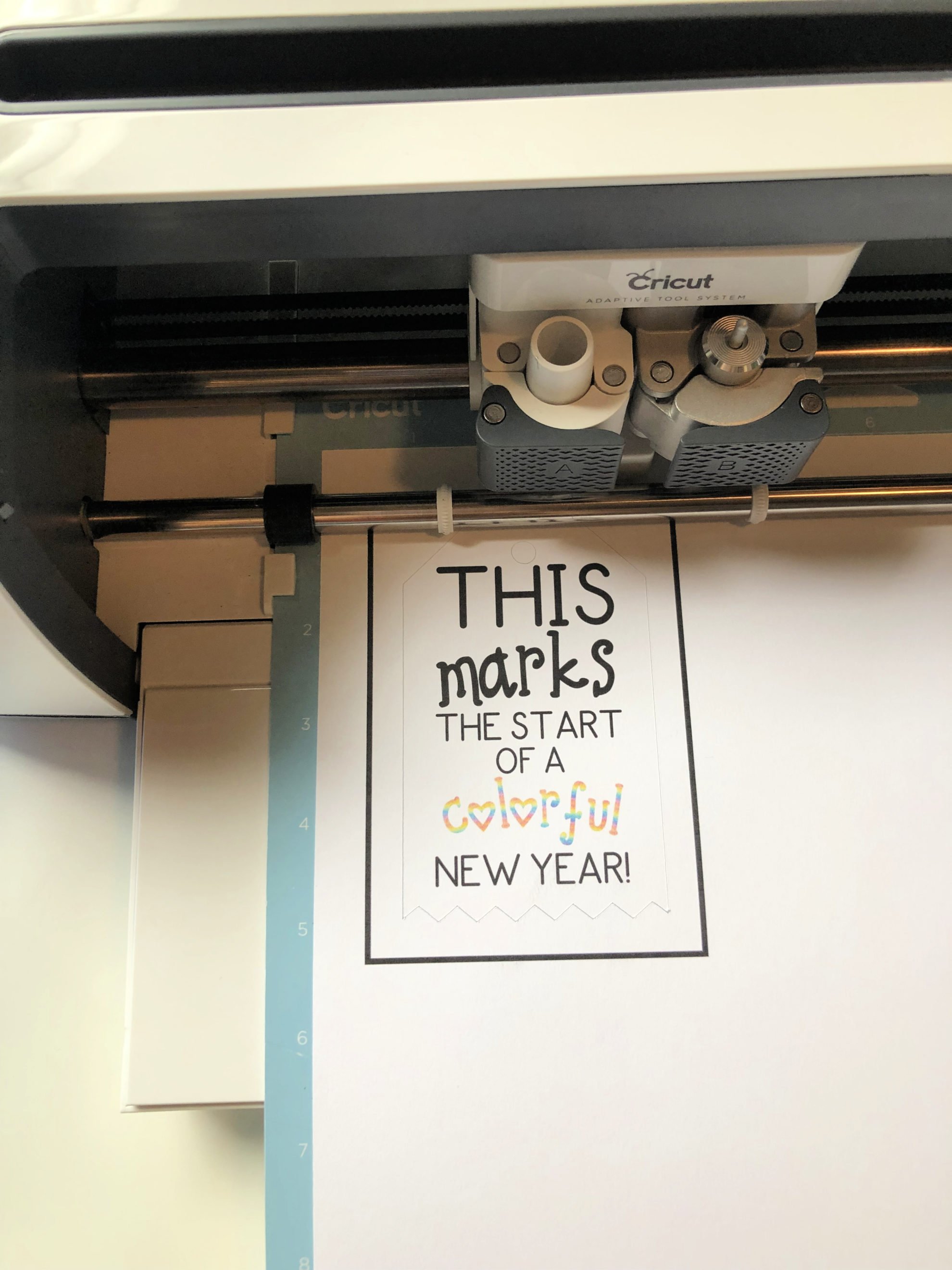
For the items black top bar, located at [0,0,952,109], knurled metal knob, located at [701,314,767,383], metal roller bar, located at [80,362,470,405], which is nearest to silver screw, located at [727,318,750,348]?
knurled metal knob, located at [701,314,767,383]

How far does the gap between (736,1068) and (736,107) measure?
2.16 ft

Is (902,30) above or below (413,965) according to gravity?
above

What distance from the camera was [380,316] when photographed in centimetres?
87

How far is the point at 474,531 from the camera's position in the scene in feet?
2.74

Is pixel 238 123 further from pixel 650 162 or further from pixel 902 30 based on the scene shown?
pixel 902 30

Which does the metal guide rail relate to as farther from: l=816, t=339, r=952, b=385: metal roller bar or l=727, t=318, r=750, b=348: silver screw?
l=727, t=318, r=750, b=348: silver screw

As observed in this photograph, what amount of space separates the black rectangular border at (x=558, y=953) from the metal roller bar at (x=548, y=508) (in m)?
0.05

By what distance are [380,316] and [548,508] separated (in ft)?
0.82

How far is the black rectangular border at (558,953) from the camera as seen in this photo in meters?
0.75

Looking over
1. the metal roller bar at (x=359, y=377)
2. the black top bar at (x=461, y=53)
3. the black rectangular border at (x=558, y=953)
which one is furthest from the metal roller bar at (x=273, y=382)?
the black top bar at (x=461, y=53)

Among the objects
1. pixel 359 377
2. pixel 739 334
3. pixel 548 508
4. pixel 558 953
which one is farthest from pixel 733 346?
pixel 558 953

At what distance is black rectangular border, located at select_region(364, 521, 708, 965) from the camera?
Result: 0.75m

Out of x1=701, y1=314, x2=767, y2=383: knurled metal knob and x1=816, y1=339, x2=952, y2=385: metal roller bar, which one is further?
x1=816, y1=339, x2=952, y2=385: metal roller bar

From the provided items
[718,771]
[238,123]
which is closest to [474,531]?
[718,771]
